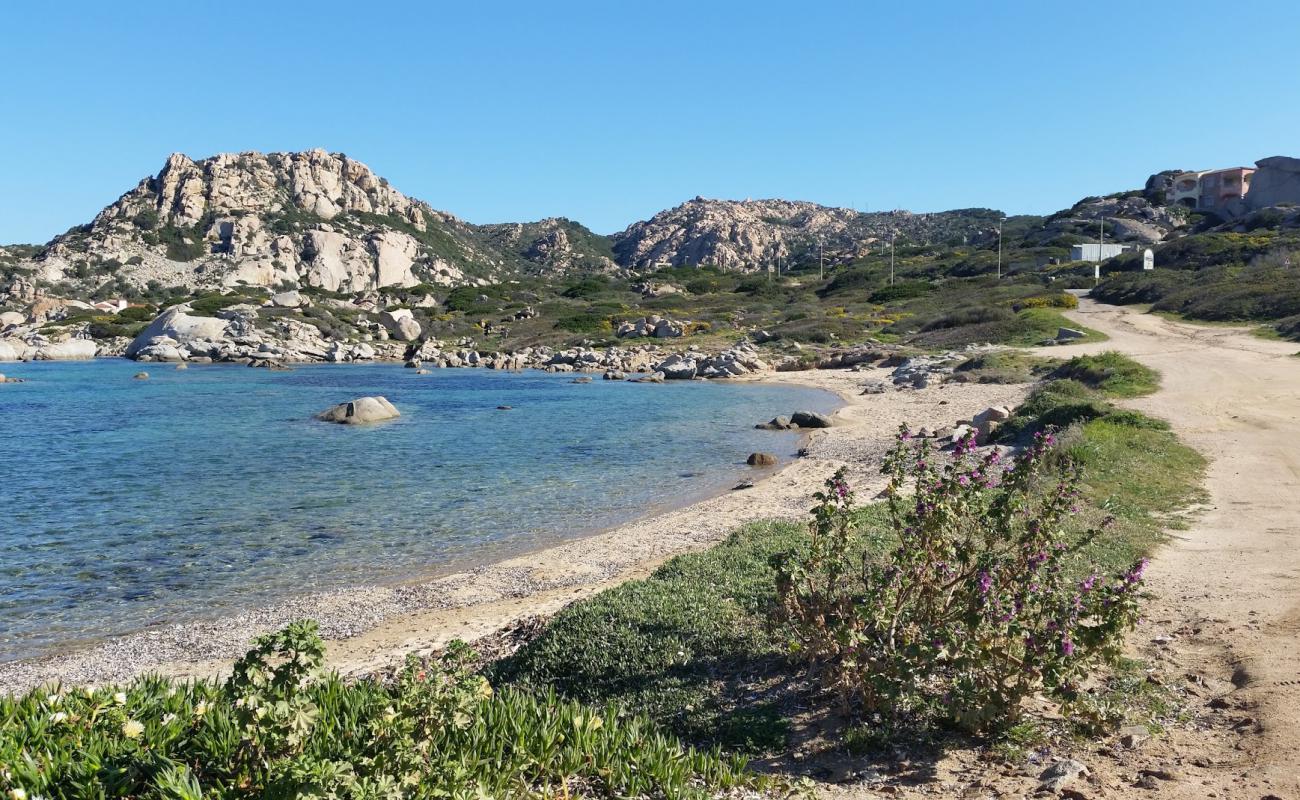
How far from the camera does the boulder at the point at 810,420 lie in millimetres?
28906

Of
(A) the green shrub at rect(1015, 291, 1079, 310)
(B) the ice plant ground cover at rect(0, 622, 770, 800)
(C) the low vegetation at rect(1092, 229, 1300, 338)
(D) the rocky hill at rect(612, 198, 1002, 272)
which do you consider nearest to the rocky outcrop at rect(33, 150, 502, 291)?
(D) the rocky hill at rect(612, 198, 1002, 272)

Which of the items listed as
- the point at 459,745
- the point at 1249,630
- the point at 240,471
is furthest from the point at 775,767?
the point at 240,471

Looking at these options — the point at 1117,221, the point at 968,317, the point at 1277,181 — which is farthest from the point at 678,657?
the point at 1277,181

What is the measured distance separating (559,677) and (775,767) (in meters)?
2.43

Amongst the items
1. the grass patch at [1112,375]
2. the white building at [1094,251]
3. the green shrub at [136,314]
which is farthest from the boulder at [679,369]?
the green shrub at [136,314]

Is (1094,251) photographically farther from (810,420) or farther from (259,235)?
(259,235)

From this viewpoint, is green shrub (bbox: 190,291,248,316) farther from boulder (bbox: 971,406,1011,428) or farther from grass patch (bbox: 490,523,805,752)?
grass patch (bbox: 490,523,805,752)

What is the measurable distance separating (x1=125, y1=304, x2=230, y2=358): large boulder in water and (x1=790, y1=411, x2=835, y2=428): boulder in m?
61.0

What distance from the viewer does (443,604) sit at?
1126cm

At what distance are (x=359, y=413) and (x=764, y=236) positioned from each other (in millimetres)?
153366

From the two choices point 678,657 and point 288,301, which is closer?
point 678,657

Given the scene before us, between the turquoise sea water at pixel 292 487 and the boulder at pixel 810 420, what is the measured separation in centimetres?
171

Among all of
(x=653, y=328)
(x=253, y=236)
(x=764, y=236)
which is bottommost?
(x=653, y=328)

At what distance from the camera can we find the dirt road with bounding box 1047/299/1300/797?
5.33m
